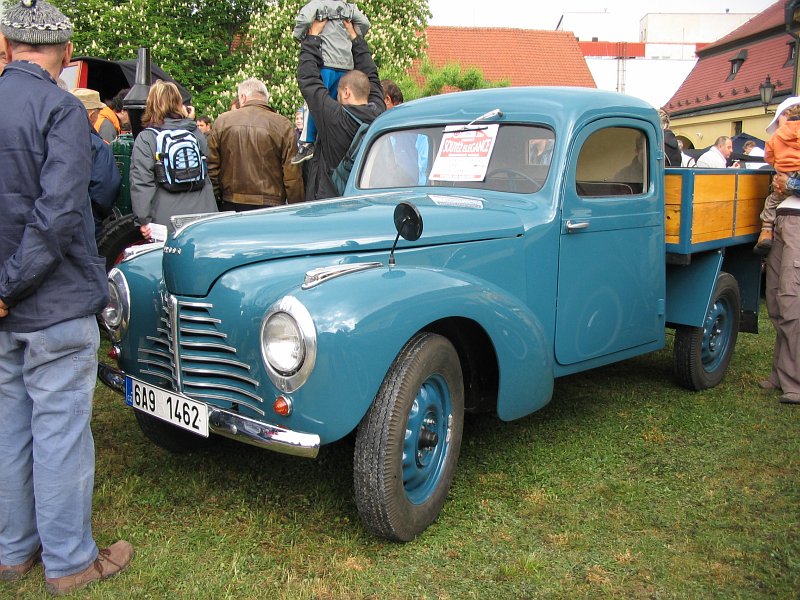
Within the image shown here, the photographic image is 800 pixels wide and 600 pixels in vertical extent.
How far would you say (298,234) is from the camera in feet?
9.78

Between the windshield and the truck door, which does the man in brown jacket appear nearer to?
the windshield

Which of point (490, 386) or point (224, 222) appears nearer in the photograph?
point (224, 222)

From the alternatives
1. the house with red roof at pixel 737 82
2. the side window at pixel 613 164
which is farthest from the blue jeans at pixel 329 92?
the house with red roof at pixel 737 82

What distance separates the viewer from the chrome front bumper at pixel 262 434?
255cm

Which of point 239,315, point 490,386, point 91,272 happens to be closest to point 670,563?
point 490,386

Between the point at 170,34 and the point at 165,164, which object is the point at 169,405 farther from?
the point at 170,34

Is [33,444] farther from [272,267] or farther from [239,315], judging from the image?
[272,267]

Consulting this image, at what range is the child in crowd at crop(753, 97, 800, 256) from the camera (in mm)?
4695

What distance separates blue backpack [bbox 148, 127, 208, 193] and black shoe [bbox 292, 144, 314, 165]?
675 mm

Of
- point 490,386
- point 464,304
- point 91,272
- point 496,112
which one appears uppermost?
point 496,112

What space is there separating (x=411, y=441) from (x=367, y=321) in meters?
0.59

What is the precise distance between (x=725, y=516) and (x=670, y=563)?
1.76 feet

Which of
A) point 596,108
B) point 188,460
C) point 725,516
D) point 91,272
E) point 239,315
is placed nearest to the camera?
point 91,272

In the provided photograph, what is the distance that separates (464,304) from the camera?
3.03 metres
